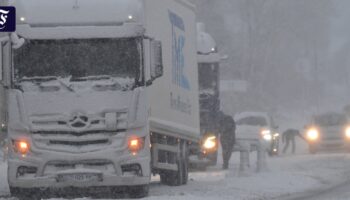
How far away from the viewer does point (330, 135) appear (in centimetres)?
3825

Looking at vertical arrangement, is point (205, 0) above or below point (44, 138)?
above

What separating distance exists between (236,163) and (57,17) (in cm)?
1579

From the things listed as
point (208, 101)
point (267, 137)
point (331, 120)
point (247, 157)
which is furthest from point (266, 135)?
point (247, 157)

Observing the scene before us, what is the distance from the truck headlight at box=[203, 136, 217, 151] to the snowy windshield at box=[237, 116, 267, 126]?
11134mm

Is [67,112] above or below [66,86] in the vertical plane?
below

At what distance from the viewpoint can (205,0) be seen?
78.1 meters

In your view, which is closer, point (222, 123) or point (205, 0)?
point (222, 123)

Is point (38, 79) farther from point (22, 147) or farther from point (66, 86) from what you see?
point (22, 147)

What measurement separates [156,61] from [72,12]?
65.9 inches

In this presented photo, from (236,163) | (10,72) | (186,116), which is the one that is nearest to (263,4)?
(236,163)

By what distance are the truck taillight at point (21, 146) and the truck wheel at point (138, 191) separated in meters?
2.01

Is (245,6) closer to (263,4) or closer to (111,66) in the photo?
(263,4)

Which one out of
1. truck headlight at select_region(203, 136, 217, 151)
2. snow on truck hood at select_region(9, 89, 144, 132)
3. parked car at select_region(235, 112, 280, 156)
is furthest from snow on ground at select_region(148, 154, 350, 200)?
parked car at select_region(235, 112, 280, 156)

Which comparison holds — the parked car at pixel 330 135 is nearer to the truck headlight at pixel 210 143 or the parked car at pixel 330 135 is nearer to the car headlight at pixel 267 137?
the car headlight at pixel 267 137
